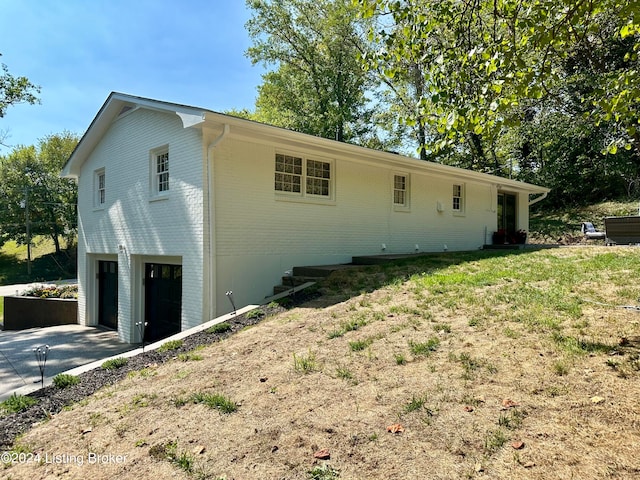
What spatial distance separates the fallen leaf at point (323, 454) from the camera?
2865 millimetres

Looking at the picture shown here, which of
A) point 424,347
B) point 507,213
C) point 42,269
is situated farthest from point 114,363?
point 42,269

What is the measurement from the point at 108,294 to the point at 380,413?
11949 mm

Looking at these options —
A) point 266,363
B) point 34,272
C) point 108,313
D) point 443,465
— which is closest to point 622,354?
point 443,465

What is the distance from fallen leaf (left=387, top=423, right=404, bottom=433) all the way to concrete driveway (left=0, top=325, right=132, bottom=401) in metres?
4.83

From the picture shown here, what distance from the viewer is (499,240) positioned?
637 inches

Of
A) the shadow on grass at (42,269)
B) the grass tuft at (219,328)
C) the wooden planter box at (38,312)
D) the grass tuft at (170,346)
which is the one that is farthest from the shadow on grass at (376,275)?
the shadow on grass at (42,269)

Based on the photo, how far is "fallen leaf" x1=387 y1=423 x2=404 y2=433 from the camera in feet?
9.95

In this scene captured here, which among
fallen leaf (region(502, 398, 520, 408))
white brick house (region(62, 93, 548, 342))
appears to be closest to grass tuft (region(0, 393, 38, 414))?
white brick house (region(62, 93, 548, 342))

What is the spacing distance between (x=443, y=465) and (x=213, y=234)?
6.50 m

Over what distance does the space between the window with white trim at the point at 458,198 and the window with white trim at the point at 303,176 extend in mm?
6199

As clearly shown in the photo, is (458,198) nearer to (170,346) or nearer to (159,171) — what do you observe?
(159,171)

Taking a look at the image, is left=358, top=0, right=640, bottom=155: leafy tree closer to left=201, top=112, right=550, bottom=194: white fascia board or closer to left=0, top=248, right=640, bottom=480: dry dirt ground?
left=0, top=248, right=640, bottom=480: dry dirt ground

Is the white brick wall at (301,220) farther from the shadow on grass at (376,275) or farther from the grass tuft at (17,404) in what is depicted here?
the grass tuft at (17,404)

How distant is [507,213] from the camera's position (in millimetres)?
17734
